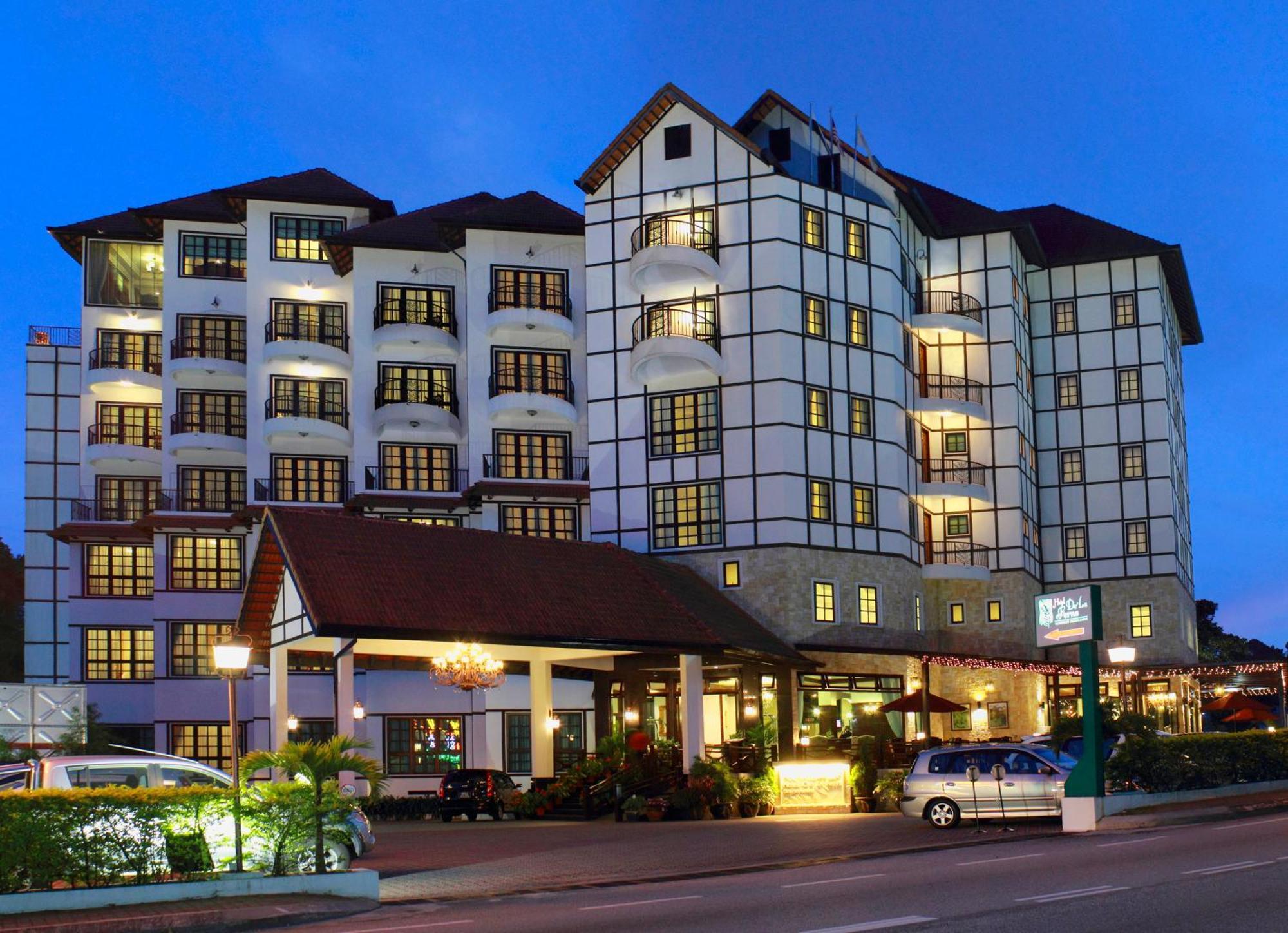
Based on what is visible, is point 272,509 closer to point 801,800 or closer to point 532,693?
point 532,693

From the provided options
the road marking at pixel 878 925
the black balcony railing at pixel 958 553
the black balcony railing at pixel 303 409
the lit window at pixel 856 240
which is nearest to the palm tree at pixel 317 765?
the road marking at pixel 878 925

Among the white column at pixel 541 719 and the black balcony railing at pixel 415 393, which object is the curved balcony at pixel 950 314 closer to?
the black balcony railing at pixel 415 393

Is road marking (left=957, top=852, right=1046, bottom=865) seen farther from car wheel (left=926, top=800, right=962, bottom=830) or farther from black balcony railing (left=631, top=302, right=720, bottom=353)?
black balcony railing (left=631, top=302, right=720, bottom=353)

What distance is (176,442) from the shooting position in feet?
182

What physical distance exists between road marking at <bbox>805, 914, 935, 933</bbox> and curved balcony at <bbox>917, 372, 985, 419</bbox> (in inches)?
1578

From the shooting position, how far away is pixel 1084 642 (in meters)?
28.9

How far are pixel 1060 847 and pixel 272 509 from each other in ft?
57.7

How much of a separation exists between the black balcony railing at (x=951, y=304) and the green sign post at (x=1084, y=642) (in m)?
28.9

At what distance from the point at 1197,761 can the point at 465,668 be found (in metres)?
14.4

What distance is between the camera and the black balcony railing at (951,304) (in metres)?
57.6

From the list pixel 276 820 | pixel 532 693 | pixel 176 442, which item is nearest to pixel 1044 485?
pixel 532 693

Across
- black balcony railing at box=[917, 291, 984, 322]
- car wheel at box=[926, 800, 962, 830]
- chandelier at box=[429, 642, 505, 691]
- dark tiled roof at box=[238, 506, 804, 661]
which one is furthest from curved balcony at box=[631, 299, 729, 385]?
car wheel at box=[926, 800, 962, 830]

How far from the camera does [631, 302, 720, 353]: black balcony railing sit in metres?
49.8

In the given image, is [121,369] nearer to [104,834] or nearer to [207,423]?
[207,423]
